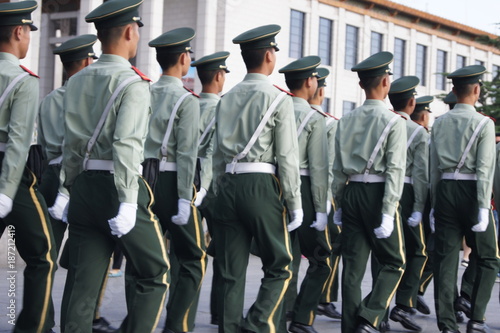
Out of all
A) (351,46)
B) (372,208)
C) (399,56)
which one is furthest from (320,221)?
(399,56)

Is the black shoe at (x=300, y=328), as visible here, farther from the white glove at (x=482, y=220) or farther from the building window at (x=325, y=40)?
the building window at (x=325, y=40)

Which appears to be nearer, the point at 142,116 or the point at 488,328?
the point at 142,116

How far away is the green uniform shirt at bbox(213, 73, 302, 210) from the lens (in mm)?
5582

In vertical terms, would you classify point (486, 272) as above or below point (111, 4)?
below

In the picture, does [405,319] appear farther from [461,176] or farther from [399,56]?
[399,56]

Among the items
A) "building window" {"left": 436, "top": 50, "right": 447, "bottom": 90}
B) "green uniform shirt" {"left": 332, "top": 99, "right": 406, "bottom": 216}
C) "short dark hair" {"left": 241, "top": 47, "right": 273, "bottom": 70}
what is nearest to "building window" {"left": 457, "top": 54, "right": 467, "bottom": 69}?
"building window" {"left": 436, "top": 50, "right": 447, "bottom": 90}

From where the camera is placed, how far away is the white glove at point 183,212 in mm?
6168

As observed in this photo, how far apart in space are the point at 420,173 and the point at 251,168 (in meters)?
2.52

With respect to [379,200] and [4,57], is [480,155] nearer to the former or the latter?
[379,200]

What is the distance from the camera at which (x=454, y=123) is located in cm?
720

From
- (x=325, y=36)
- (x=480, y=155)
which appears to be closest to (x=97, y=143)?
(x=480, y=155)

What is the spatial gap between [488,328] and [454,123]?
5.62ft

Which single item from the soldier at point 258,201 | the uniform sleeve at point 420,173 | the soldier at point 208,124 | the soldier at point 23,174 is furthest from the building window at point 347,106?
the soldier at point 23,174

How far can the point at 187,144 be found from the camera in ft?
20.6
